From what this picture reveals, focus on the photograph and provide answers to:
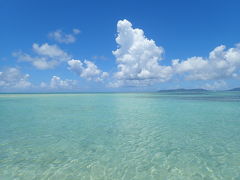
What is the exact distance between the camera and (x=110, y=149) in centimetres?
934

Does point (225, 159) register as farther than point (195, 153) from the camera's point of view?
No

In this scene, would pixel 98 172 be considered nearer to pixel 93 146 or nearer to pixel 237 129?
pixel 93 146

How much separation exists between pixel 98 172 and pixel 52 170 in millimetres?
1934

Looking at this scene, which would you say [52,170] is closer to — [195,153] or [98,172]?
[98,172]

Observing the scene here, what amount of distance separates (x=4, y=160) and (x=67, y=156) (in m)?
2.88

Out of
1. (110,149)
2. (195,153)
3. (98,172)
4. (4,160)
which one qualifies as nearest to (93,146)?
(110,149)

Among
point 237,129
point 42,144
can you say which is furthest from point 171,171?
point 237,129

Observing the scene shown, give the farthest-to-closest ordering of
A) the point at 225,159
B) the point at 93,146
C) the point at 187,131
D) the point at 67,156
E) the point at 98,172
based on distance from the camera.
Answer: the point at 187,131 < the point at 93,146 < the point at 67,156 < the point at 225,159 < the point at 98,172

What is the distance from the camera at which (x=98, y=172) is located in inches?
271

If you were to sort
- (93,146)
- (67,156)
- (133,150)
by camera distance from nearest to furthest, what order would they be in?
(67,156) < (133,150) < (93,146)

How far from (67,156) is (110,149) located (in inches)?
91.4

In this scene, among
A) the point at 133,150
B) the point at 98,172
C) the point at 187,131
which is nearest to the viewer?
the point at 98,172

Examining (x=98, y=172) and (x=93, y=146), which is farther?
(x=93, y=146)

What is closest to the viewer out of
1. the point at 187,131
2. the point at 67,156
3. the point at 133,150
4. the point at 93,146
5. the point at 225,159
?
the point at 225,159
